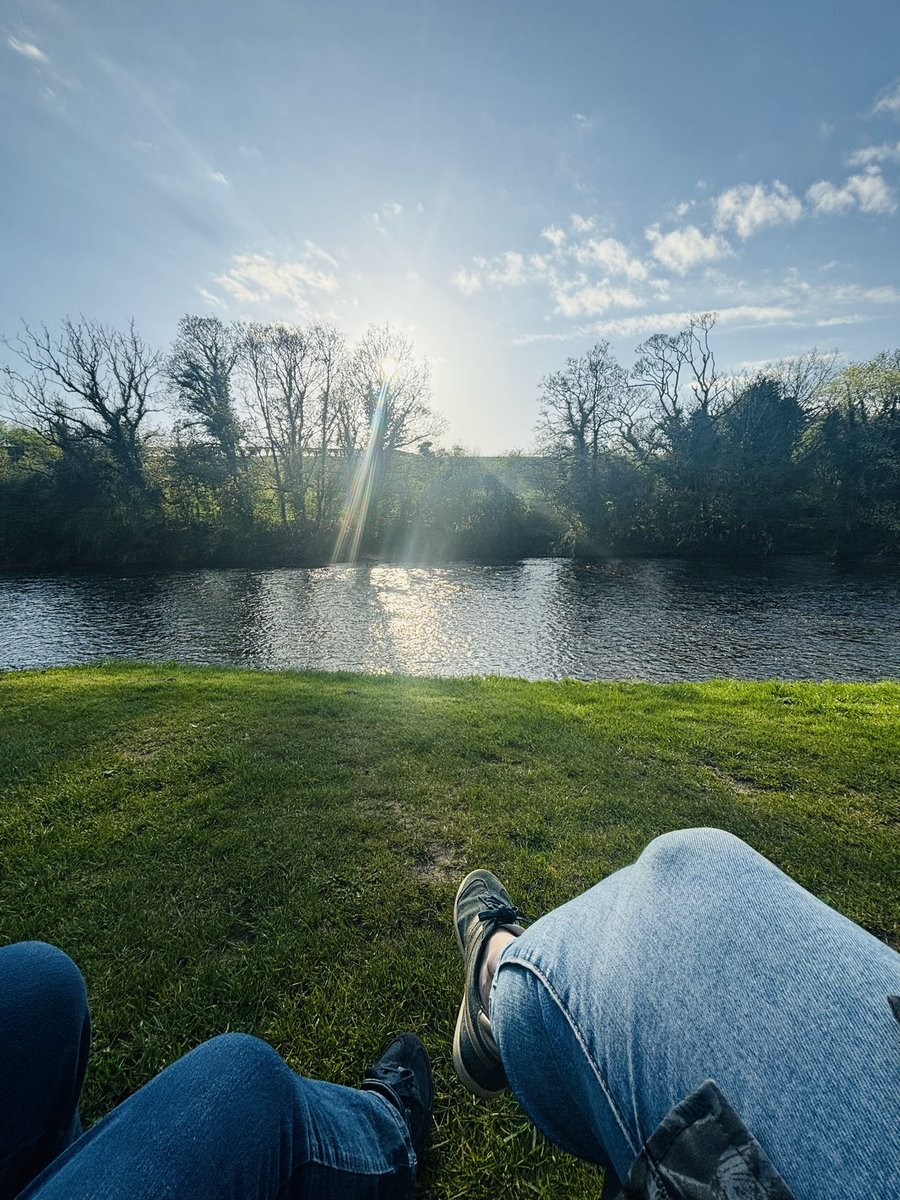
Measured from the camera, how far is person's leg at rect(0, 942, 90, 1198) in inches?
45.2

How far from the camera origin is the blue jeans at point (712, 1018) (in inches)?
30.5

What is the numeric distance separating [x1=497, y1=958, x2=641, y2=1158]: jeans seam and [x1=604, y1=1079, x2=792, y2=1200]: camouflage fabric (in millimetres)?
103

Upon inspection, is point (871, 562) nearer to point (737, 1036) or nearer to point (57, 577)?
point (737, 1036)

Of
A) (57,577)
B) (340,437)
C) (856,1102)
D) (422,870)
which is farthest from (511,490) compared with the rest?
(856,1102)

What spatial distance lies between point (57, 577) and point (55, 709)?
2119 centimetres

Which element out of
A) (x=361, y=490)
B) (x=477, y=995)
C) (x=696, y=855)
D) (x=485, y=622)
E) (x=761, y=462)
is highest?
(x=761, y=462)

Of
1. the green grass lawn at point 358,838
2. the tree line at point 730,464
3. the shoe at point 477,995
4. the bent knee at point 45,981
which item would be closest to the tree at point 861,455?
the tree line at point 730,464

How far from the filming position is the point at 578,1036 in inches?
42.4

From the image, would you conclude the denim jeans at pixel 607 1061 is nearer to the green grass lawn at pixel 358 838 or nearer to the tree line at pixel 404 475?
the green grass lawn at pixel 358 838

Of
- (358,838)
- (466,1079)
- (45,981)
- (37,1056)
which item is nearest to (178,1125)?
(37,1056)

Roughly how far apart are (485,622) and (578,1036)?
14.8 m

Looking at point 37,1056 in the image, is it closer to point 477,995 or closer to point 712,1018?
point 477,995

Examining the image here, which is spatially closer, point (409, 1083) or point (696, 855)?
point (696, 855)

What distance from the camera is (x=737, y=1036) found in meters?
0.92
